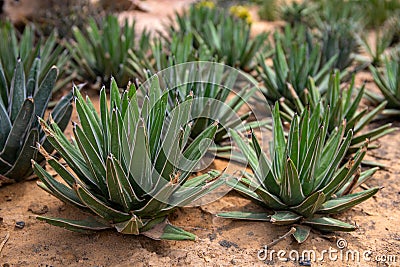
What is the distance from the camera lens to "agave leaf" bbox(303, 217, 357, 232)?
243 cm

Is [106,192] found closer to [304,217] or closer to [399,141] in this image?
[304,217]

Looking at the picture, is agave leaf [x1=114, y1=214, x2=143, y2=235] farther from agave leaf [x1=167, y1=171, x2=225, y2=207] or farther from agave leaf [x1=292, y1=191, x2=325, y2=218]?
agave leaf [x1=292, y1=191, x2=325, y2=218]

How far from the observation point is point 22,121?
2.68 metres

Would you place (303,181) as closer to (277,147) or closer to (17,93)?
(277,147)

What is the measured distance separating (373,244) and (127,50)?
Answer: 2.81 m

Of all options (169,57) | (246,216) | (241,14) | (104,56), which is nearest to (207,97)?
(169,57)

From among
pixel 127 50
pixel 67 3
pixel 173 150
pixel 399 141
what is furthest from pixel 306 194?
pixel 67 3

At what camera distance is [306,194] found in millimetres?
2555

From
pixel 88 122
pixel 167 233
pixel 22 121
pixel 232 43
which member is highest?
pixel 88 122

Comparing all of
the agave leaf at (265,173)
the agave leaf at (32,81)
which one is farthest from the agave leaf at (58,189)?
the agave leaf at (265,173)

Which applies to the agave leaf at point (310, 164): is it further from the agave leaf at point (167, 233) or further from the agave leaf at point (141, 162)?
the agave leaf at point (141, 162)

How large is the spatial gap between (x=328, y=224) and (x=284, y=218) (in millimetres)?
227

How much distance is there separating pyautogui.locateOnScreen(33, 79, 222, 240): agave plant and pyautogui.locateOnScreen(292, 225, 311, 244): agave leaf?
1.57 feet

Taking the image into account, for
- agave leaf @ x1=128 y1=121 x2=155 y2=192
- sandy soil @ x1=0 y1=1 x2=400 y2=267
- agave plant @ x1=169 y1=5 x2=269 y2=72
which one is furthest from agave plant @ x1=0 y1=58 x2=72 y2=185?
agave plant @ x1=169 y1=5 x2=269 y2=72
